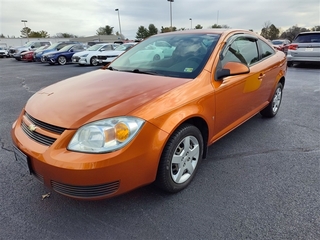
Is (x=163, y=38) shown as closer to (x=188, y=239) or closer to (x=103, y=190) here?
(x=103, y=190)

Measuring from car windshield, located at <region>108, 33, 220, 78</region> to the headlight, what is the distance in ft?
3.09

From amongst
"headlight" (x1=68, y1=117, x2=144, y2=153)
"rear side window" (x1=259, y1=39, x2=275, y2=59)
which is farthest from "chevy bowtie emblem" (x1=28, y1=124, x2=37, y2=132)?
"rear side window" (x1=259, y1=39, x2=275, y2=59)

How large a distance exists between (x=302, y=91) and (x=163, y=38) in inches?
201

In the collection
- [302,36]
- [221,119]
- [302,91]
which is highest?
[302,36]

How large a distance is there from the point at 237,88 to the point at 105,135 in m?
1.78

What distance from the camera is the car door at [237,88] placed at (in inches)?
106

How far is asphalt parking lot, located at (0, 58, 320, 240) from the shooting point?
1.91 m

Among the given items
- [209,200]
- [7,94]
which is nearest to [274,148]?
[209,200]

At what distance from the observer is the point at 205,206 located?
2.18m

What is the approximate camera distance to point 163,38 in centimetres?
335

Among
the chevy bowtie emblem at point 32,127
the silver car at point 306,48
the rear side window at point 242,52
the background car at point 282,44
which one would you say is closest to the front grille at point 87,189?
the chevy bowtie emblem at point 32,127

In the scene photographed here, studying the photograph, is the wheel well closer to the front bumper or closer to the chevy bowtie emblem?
the front bumper

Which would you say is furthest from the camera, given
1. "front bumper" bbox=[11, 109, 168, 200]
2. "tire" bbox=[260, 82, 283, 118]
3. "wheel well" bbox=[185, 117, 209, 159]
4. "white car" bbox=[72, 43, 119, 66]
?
"white car" bbox=[72, 43, 119, 66]

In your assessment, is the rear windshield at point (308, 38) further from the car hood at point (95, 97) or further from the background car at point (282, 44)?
the car hood at point (95, 97)
